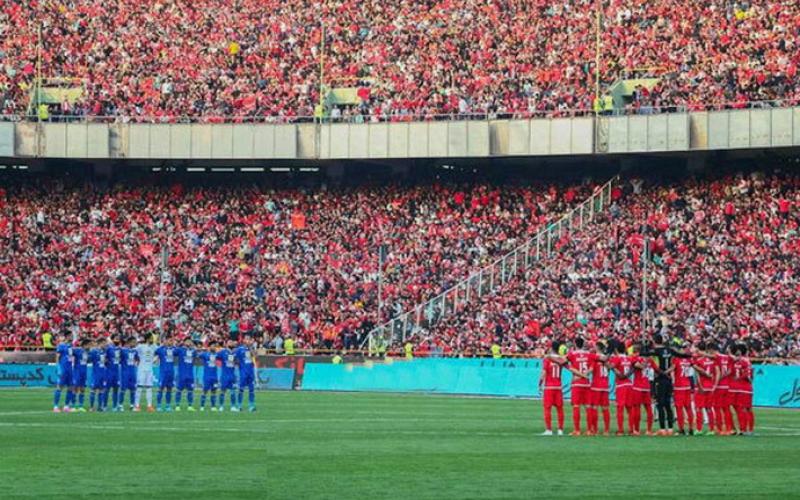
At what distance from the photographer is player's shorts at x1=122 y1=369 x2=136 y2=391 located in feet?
125

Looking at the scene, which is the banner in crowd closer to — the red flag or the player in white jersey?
the red flag

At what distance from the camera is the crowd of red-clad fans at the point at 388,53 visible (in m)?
61.7

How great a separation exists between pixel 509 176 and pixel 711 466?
152ft

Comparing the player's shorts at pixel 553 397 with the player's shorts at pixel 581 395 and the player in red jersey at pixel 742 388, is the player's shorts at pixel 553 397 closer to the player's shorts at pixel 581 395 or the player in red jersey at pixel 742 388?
the player's shorts at pixel 581 395

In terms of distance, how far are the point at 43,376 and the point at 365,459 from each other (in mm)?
37654

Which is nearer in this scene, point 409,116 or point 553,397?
point 553,397

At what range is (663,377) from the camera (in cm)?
3012

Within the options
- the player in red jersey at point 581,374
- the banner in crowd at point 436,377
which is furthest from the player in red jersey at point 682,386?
the banner in crowd at point 436,377

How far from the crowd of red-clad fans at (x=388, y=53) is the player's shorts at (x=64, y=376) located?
30860 mm

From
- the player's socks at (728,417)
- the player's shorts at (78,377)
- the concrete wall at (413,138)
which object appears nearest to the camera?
the player's socks at (728,417)

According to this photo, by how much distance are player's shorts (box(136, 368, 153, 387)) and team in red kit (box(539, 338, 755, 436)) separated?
40.9 ft

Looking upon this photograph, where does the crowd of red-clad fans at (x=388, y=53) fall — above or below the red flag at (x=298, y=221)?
above

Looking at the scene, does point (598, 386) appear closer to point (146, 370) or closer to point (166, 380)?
point (166, 380)

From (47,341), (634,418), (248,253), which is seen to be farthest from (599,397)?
(248,253)
